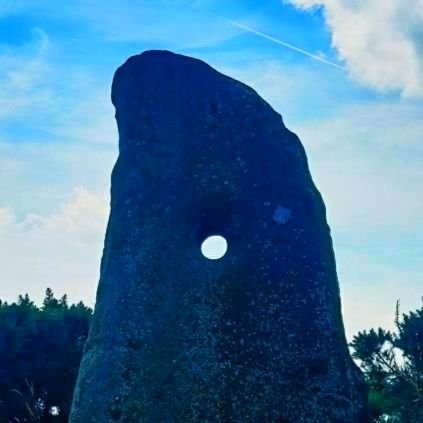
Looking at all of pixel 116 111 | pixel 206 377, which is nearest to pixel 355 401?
pixel 206 377

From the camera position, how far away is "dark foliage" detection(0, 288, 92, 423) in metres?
14.6

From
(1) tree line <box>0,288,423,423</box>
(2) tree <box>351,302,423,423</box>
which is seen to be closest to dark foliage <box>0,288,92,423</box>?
(1) tree line <box>0,288,423,423</box>

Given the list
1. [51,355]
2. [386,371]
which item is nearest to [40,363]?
[51,355]

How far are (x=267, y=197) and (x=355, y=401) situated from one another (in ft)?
7.78

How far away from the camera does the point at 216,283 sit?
803 cm

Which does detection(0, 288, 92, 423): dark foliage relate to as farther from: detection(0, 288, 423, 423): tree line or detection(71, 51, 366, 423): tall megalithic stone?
detection(71, 51, 366, 423): tall megalithic stone

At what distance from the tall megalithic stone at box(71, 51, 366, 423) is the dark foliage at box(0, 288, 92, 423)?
6941 mm

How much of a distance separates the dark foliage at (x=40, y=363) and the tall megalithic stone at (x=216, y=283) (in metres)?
6.94

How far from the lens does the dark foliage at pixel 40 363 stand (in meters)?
14.6

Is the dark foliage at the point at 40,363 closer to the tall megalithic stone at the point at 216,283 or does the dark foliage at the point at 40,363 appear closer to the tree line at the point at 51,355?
the tree line at the point at 51,355

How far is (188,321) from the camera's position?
7.95 metres

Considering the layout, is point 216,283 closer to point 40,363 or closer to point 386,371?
point 386,371

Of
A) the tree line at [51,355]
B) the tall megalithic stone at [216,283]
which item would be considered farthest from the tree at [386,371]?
the tall megalithic stone at [216,283]

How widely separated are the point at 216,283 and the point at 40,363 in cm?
811
